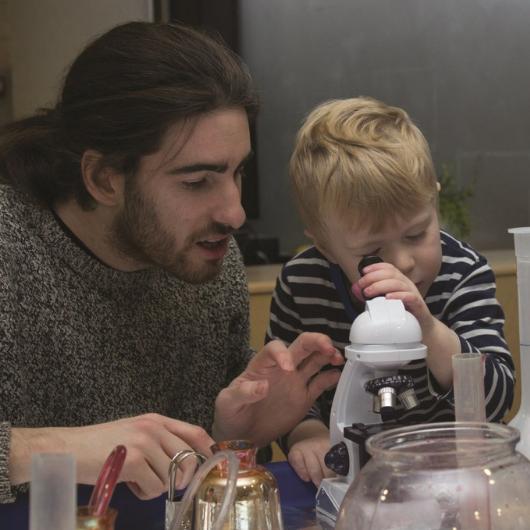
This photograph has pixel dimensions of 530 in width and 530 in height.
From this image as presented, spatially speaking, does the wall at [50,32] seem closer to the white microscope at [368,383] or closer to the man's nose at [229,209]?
the man's nose at [229,209]

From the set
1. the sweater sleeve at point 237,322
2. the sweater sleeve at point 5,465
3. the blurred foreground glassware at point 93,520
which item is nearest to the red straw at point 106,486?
the blurred foreground glassware at point 93,520

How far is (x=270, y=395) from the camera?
5.05 feet

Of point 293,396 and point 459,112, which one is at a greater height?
point 459,112

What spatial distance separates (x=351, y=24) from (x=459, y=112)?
19.7 inches

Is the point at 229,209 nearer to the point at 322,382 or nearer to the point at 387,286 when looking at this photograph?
the point at 322,382

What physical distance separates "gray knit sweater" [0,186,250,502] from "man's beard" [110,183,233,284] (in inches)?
2.6

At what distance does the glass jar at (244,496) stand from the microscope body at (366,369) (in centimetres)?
15

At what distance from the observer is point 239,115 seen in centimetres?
167

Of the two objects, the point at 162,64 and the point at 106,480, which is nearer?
the point at 106,480

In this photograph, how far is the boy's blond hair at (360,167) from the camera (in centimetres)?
154

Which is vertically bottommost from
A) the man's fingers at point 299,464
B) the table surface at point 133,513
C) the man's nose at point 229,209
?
the table surface at point 133,513

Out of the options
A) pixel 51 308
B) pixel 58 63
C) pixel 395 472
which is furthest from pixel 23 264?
pixel 58 63

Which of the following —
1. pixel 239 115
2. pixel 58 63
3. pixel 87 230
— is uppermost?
pixel 58 63

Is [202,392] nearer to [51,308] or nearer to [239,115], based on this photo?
[51,308]
